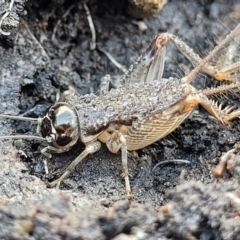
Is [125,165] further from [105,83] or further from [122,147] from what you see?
[105,83]

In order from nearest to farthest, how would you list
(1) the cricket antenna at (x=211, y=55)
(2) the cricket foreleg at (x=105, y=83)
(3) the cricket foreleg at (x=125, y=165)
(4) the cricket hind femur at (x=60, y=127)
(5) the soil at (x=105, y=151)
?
1. (5) the soil at (x=105, y=151)
2. (3) the cricket foreleg at (x=125, y=165)
3. (4) the cricket hind femur at (x=60, y=127)
4. (1) the cricket antenna at (x=211, y=55)
5. (2) the cricket foreleg at (x=105, y=83)

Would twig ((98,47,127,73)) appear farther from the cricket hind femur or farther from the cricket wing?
the cricket hind femur

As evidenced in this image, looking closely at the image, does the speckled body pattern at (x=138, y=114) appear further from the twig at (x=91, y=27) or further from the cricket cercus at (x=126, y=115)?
the twig at (x=91, y=27)

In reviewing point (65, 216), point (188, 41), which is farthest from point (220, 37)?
point (65, 216)

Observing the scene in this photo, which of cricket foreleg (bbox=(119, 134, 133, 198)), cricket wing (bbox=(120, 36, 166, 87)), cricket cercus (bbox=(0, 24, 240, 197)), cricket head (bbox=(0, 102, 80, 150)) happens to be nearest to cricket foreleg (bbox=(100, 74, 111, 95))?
cricket wing (bbox=(120, 36, 166, 87))

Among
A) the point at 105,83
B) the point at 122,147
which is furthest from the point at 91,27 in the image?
the point at 122,147

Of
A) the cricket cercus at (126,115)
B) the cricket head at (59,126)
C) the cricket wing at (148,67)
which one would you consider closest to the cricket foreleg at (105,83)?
the cricket wing at (148,67)

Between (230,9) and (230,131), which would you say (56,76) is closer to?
(230,131)

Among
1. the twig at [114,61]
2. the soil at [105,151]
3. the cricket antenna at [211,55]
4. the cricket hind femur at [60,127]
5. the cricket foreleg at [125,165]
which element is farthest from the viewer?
the twig at [114,61]
